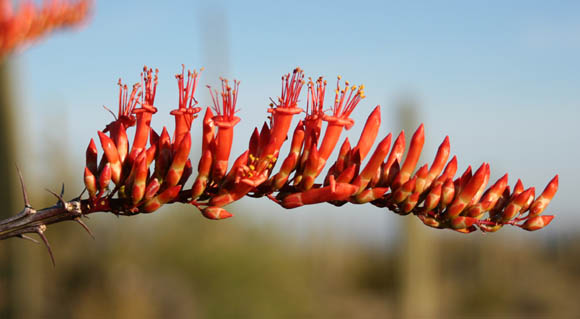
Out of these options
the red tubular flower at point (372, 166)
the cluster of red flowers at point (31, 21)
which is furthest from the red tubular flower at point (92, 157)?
the cluster of red flowers at point (31, 21)

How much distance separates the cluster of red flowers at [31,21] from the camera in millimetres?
5098

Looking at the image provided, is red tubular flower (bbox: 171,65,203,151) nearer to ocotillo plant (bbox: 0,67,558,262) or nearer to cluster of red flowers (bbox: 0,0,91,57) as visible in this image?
ocotillo plant (bbox: 0,67,558,262)

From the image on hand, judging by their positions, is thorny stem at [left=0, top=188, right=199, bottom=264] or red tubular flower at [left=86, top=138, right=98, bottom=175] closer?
thorny stem at [left=0, top=188, right=199, bottom=264]

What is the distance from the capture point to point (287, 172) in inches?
76.6

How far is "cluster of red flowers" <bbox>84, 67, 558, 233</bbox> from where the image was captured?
1875mm

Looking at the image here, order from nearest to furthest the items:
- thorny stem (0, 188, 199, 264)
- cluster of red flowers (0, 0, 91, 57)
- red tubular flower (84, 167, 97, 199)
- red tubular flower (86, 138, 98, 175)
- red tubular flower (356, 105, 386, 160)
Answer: thorny stem (0, 188, 199, 264), red tubular flower (84, 167, 97, 199), red tubular flower (86, 138, 98, 175), red tubular flower (356, 105, 386, 160), cluster of red flowers (0, 0, 91, 57)

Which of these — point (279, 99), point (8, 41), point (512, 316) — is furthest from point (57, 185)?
point (512, 316)

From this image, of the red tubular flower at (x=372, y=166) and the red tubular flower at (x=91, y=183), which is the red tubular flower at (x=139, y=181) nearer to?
the red tubular flower at (x=91, y=183)

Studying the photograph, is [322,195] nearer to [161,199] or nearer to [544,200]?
[161,199]

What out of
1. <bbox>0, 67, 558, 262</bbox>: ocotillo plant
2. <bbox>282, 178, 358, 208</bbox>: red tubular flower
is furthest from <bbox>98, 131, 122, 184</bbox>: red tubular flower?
<bbox>282, 178, 358, 208</bbox>: red tubular flower

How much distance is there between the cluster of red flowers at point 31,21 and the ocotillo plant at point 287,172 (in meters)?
3.55

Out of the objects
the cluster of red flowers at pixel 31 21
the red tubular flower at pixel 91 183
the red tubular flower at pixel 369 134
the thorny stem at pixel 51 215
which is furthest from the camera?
the cluster of red flowers at pixel 31 21

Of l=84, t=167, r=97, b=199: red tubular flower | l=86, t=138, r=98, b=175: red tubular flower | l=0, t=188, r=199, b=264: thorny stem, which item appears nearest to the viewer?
l=0, t=188, r=199, b=264: thorny stem

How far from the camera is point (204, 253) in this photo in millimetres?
14375
